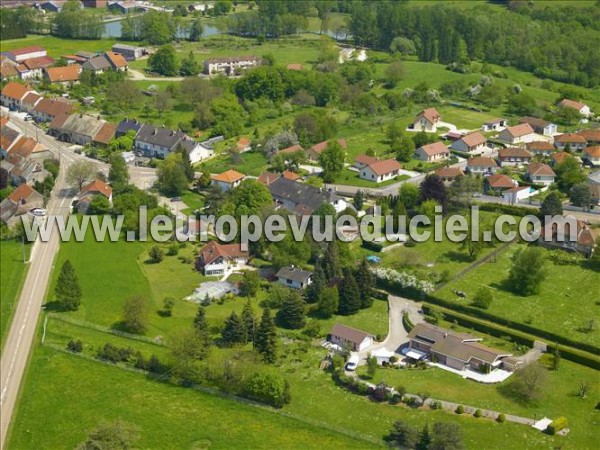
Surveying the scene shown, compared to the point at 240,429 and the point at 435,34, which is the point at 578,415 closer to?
the point at 240,429

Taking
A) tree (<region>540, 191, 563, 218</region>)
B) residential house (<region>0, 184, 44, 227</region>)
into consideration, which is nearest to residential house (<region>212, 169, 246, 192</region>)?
residential house (<region>0, 184, 44, 227</region>)

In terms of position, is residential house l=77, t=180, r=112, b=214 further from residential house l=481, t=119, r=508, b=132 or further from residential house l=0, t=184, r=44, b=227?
residential house l=481, t=119, r=508, b=132

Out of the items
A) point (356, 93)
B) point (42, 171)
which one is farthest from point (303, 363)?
point (356, 93)

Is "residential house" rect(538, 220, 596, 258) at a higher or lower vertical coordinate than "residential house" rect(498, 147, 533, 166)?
lower

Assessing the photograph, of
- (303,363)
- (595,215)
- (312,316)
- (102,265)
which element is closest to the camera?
(303,363)

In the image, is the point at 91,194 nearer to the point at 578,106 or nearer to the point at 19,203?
the point at 19,203

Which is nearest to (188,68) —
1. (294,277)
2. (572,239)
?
(294,277)
